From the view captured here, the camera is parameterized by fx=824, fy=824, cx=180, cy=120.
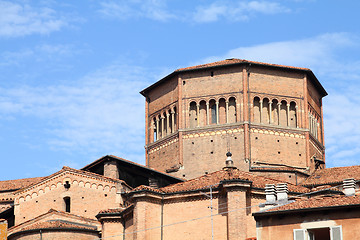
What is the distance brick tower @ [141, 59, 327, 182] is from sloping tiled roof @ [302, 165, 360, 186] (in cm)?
114

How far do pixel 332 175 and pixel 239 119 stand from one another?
22.1ft

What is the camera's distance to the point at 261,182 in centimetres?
3781

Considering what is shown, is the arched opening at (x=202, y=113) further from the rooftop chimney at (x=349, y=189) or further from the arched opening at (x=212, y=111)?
the rooftop chimney at (x=349, y=189)

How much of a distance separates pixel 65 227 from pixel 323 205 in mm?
17602

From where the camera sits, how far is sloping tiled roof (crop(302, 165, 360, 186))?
44750mm

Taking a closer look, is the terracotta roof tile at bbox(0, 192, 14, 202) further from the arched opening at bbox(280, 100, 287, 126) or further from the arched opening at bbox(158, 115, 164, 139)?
the arched opening at bbox(280, 100, 287, 126)

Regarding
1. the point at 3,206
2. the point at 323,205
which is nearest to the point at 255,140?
the point at 3,206

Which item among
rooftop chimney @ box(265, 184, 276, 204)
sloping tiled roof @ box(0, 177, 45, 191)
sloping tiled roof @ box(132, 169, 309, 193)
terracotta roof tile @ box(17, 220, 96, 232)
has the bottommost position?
rooftop chimney @ box(265, 184, 276, 204)

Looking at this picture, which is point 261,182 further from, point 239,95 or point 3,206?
point 3,206

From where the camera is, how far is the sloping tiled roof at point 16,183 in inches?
2073

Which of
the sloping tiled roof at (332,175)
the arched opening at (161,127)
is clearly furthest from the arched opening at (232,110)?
the sloping tiled roof at (332,175)

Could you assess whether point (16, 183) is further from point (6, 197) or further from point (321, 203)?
point (321, 203)

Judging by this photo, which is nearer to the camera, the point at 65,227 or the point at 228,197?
the point at 228,197

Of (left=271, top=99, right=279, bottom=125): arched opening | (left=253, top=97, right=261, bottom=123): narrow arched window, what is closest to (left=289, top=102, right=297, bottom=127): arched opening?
(left=271, top=99, right=279, bottom=125): arched opening
